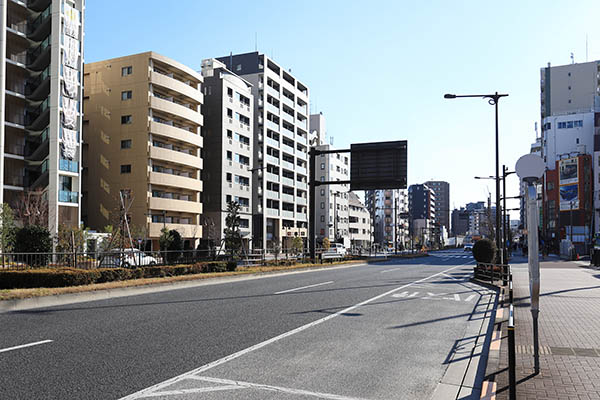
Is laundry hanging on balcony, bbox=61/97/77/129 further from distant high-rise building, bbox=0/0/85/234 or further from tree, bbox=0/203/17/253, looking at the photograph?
tree, bbox=0/203/17/253

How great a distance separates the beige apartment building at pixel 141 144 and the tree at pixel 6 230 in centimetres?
1631

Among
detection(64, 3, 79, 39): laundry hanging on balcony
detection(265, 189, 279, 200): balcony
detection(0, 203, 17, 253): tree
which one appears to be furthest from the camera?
detection(265, 189, 279, 200): balcony

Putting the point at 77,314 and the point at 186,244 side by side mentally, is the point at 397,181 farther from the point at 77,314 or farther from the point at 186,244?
the point at 186,244

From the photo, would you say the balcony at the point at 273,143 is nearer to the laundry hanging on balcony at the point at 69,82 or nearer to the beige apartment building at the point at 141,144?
the beige apartment building at the point at 141,144

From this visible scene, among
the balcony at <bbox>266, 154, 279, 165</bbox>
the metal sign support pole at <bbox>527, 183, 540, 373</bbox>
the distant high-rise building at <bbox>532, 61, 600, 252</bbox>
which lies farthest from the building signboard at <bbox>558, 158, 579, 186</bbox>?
the metal sign support pole at <bbox>527, 183, 540, 373</bbox>

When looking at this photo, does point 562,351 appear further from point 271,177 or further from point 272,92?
point 272,92

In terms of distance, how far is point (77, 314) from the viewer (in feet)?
35.3

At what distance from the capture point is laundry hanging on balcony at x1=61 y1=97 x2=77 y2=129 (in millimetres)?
42500

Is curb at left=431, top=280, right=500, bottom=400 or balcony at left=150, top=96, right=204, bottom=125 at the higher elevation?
balcony at left=150, top=96, right=204, bottom=125

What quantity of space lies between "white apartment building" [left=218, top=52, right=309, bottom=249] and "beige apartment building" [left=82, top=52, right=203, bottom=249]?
14.3 metres

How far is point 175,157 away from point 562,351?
49849 mm

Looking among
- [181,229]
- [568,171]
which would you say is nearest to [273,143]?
[181,229]

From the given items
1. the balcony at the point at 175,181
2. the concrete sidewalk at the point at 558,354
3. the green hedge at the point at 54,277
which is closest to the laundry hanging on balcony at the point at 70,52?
the balcony at the point at 175,181

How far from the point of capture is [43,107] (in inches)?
1670
